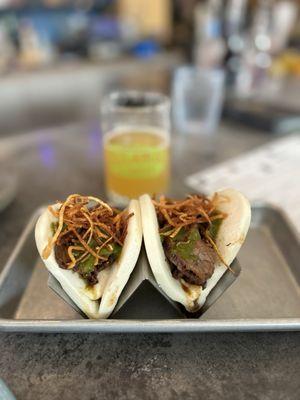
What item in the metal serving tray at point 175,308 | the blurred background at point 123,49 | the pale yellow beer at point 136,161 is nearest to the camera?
the metal serving tray at point 175,308

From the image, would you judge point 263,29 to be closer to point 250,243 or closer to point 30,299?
point 250,243

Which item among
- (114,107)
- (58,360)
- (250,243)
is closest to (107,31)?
(114,107)

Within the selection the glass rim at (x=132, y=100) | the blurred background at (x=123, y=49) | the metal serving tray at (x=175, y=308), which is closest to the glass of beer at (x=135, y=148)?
the glass rim at (x=132, y=100)

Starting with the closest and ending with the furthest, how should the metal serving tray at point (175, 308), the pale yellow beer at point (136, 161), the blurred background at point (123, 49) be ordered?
the metal serving tray at point (175, 308) → the pale yellow beer at point (136, 161) → the blurred background at point (123, 49)

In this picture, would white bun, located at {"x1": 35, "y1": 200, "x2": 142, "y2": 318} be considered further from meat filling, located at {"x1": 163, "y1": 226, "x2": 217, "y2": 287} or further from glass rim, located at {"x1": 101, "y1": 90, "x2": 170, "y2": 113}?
glass rim, located at {"x1": 101, "y1": 90, "x2": 170, "y2": 113}

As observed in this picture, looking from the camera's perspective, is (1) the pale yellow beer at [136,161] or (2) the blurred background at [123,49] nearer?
(1) the pale yellow beer at [136,161]

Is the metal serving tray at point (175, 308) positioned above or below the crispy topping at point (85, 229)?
below

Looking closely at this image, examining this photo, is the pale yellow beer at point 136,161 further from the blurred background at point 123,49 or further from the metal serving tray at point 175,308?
the blurred background at point 123,49

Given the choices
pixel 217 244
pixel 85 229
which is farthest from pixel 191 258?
pixel 85 229
